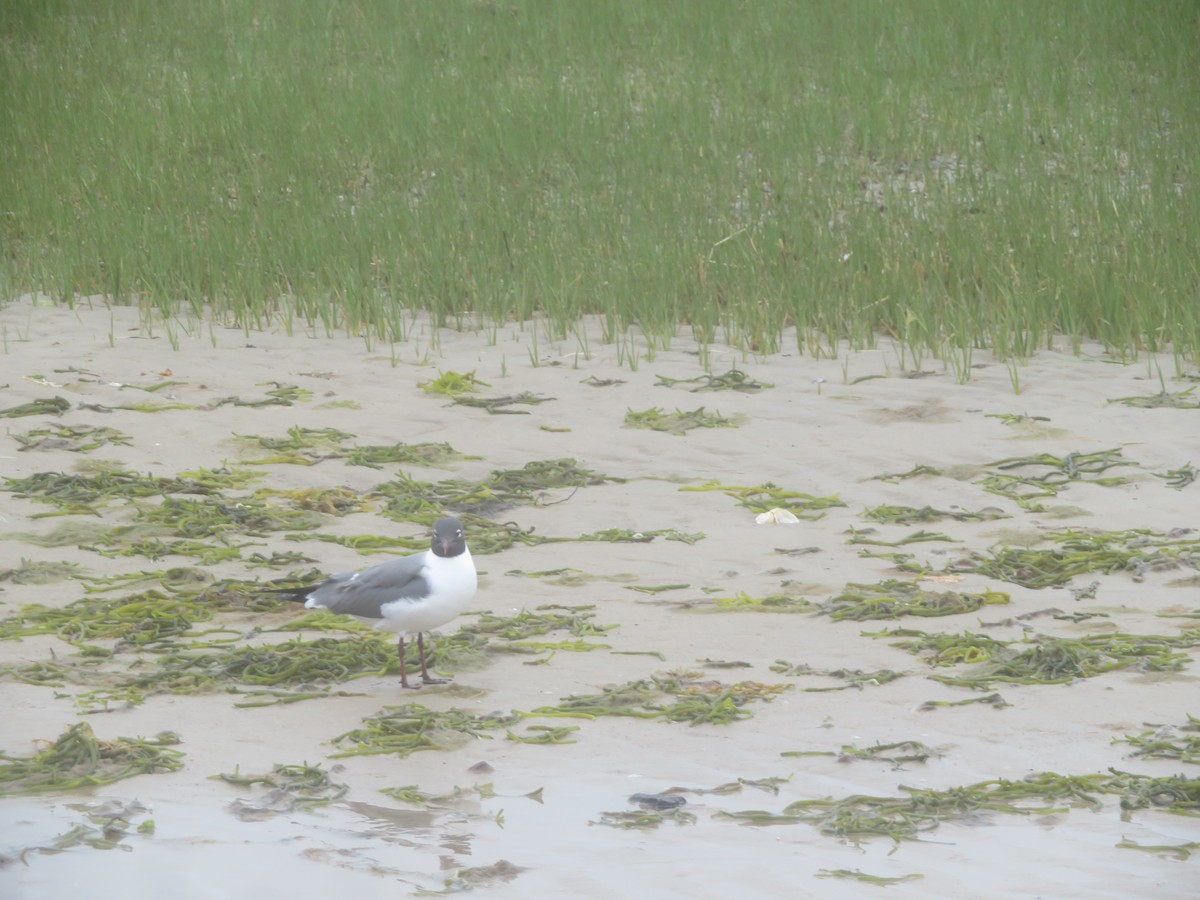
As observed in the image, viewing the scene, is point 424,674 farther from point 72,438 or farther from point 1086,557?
point 72,438

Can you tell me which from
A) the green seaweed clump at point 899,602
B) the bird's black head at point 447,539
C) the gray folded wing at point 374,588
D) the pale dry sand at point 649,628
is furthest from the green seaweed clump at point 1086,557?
the gray folded wing at point 374,588

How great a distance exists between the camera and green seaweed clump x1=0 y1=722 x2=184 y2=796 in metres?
3.70

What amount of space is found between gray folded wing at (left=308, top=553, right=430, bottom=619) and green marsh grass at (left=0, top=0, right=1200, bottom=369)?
4.35 metres

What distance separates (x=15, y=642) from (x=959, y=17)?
13113 mm

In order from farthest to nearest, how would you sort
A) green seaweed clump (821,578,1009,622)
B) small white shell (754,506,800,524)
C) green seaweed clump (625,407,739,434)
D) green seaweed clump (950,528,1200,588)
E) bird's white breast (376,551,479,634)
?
green seaweed clump (625,407,739,434) → small white shell (754,506,800,524) → green seaweed clump (950,528,1200,588) → green seaweed clump (821,578,1009,622) → bird's white breast (376,551,479,634)

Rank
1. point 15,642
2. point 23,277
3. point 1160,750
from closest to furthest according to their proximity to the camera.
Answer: point 1160,750, point 15,642, point 23,277

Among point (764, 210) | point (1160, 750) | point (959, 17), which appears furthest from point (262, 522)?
point (959, 17)

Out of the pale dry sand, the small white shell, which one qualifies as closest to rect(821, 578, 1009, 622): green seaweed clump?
the pale dry sand

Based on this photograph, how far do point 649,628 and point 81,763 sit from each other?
186 cm

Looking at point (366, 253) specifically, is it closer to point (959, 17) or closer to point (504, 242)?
point (504, 242)

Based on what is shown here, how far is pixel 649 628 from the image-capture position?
4961 mm

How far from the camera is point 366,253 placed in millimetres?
10219

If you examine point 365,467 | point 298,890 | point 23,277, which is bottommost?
point 298,890

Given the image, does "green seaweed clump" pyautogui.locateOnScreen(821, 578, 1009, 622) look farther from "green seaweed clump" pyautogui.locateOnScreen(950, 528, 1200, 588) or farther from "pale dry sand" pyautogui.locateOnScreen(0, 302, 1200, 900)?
"green seaweed clump" pyautogui.locateOnScreen(950, 528, 1200, 588)
